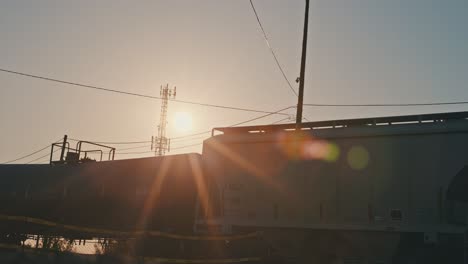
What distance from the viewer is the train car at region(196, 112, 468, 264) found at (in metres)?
11.4

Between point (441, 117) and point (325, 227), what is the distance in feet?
13.9

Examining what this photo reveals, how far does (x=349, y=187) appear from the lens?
12727mm

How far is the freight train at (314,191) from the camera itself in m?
11.5

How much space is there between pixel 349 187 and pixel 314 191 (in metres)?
1.03

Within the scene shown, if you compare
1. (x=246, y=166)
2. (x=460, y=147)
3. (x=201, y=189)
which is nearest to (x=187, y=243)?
(x=201, y=189)

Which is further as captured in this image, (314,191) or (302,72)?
(302,72)

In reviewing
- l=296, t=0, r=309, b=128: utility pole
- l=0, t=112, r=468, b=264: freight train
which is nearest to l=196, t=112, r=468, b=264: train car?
l=0, t=112, r=468, b=264: freight train

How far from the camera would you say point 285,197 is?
13.6 meters

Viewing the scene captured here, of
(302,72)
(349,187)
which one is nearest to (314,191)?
(349,187)

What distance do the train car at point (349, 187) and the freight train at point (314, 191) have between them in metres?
0.03

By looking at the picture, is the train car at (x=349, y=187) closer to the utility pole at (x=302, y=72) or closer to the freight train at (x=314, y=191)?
the freight train at (x=314, y=191)

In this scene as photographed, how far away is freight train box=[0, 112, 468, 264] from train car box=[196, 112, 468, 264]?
0.03 meters

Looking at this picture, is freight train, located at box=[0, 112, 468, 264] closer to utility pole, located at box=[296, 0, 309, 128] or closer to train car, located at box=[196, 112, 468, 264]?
train car, located at box=[196, 112, 468, 264]

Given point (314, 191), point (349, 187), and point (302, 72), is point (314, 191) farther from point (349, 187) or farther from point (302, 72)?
point (302, 72)
